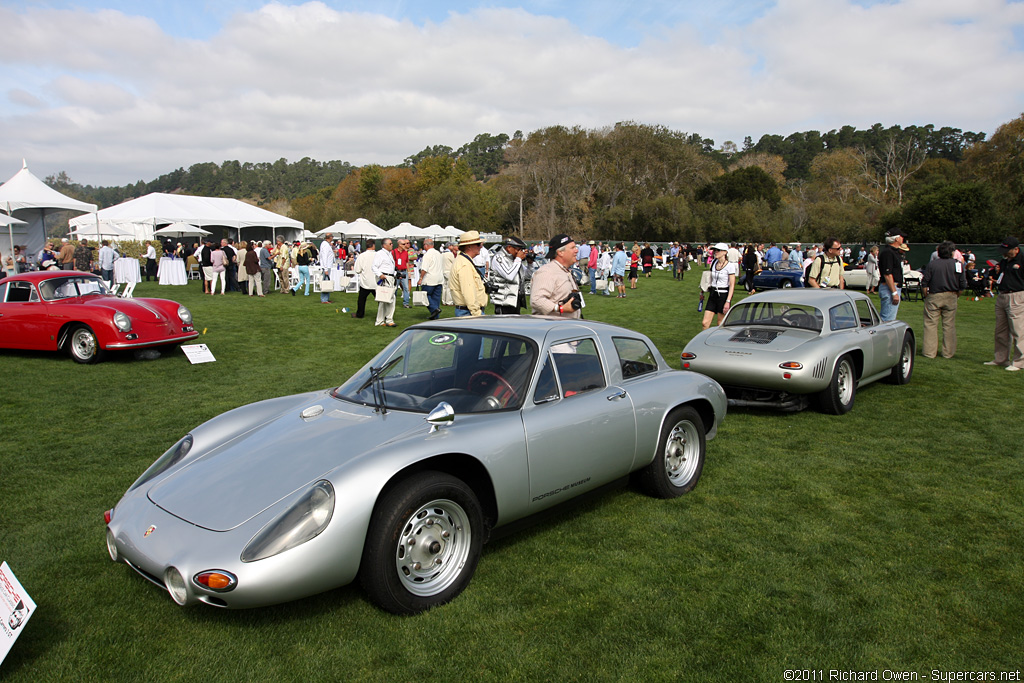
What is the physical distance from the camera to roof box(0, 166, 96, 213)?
73.8 ft

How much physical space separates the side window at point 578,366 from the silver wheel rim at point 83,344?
831 centimetres

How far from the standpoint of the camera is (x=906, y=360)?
8805 mm

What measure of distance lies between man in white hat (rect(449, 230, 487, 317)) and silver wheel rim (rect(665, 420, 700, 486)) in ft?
15.6

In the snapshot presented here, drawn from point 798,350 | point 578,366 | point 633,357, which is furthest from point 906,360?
point 578,366

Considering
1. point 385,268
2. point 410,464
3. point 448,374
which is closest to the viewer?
point 410,464

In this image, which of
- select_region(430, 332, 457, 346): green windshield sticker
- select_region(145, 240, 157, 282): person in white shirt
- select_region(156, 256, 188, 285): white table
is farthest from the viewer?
select_region(145, 240, 157, 282): person in white shirt

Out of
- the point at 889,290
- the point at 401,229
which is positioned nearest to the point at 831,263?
the point at 889,290

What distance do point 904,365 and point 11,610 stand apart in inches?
380

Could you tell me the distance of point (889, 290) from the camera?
33.9 ft

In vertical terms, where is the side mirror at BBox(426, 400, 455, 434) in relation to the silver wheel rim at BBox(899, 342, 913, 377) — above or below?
above

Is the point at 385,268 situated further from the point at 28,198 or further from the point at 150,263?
the point at 28,198

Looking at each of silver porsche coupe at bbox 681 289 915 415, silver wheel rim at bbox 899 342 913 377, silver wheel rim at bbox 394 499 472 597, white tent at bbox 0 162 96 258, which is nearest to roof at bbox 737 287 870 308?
silver porsche coupe at bbox 681 289 915 415

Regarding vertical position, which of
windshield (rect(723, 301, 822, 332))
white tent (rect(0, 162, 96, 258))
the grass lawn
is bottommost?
the grass lawn

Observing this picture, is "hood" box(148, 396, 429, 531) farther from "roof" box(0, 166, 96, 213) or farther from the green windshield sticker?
"roof" box(0, 166, 96, 213)
